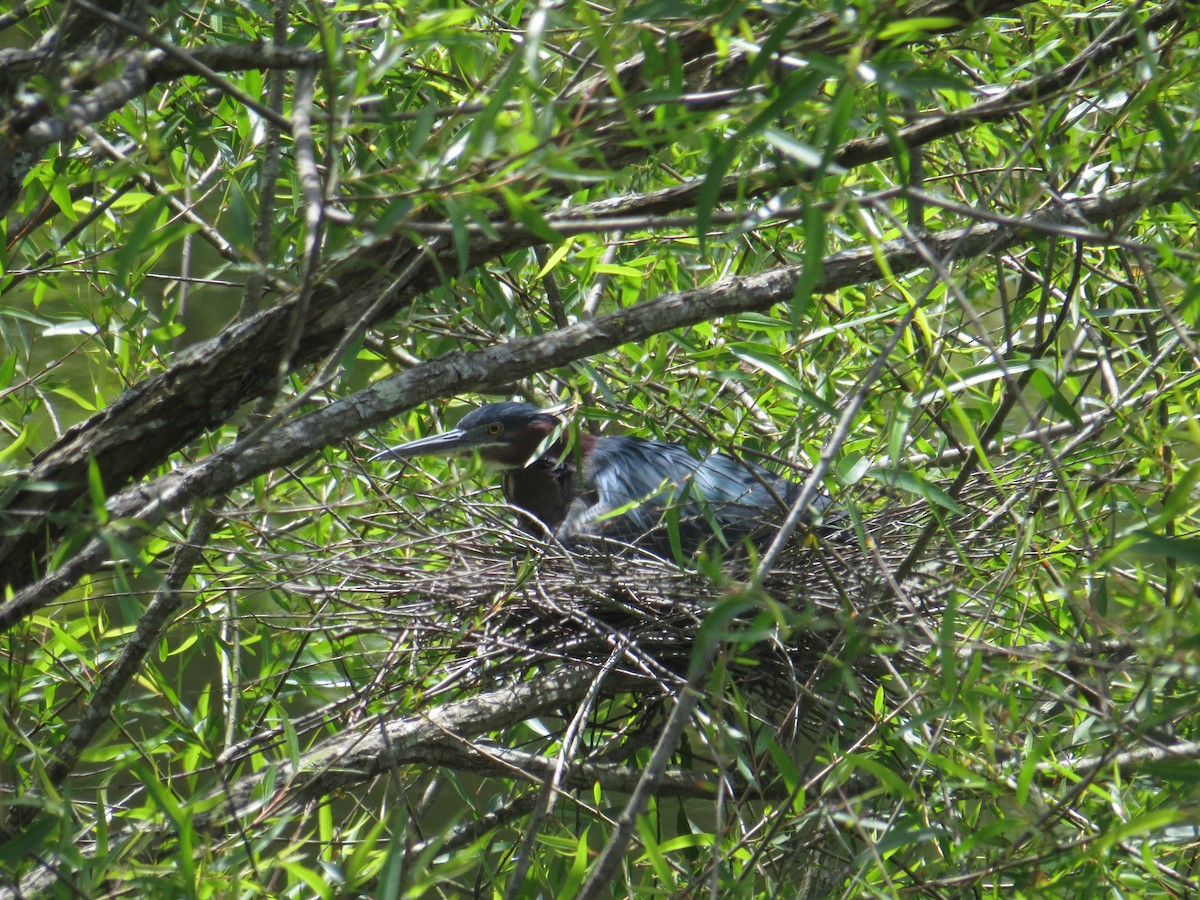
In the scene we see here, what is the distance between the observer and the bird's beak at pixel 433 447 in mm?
3012

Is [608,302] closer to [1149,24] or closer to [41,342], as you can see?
[1149,24]

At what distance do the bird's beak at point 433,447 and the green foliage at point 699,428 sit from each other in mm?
124

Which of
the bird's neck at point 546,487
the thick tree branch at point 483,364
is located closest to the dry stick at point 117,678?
the thick tree branch at point 483,364

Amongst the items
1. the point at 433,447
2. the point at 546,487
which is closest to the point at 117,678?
the point at 433,447

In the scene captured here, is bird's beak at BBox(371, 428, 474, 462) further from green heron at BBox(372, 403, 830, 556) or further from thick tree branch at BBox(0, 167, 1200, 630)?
thick tree branch at BBox(0, 167, 1200, 630)

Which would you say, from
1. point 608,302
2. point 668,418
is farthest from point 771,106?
point 608,302

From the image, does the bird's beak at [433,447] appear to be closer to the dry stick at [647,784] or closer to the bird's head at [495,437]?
the bird's head at [495,437]

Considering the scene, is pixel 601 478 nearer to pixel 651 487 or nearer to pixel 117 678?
pixel 651 487

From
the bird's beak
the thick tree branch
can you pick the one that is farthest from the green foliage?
the bird's beak

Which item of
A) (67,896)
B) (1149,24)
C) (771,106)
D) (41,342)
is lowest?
(41,342)

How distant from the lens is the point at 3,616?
1572 millimetres

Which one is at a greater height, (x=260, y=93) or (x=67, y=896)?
(x=260, y=93)

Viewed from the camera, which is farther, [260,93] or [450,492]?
[450,492]

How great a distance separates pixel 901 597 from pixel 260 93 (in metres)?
1.70
